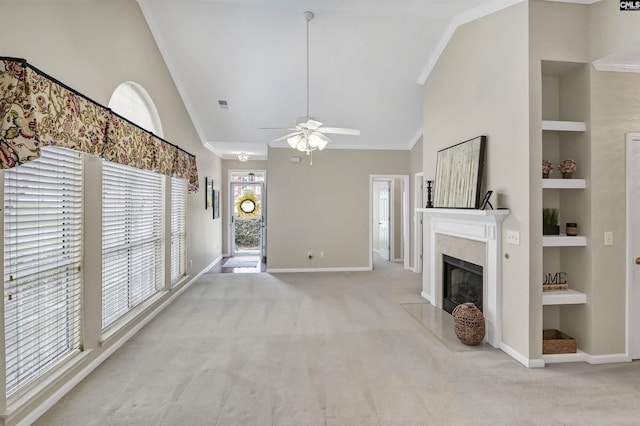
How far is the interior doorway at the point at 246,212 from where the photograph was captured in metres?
8.46

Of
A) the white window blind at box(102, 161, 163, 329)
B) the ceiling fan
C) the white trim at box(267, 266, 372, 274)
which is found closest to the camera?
the white window blind at box(102, 161, 163, 329)

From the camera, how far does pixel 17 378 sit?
1949mm

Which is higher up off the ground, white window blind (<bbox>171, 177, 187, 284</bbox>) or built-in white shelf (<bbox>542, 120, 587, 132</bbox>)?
built-in white shelf (<bbox>542, 120, 587, 132</bbox>)

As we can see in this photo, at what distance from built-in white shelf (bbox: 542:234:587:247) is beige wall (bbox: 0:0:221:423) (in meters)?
3.84

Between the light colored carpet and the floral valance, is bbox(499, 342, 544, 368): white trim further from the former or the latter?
the floral valance

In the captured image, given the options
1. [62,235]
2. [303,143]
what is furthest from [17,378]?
[303,143]

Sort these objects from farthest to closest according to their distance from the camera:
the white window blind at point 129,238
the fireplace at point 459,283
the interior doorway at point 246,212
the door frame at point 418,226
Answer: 1. the interior doorway at point 246,212
2. the door frame at point 418,226
3. the fireplace at point 459,283
4. the white window blind at point 129,238

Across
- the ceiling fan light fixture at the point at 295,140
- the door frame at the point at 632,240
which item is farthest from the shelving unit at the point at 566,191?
the ceiling fan light fixture at the point at 295,140

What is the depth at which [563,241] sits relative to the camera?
9.09 ft

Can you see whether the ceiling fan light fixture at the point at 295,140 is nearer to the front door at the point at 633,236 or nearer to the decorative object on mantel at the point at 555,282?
the decorative object on mantel at the point at 555,282

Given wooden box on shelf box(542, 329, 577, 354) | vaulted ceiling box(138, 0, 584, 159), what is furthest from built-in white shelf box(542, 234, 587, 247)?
vaulted ceiling box(138, 0, 584, 159)

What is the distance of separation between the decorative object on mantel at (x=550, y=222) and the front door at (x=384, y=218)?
4960 millimetres

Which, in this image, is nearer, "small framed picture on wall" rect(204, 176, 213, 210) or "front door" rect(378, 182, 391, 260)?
"small framed picture on wall" rect(204, 176, 213, 210)

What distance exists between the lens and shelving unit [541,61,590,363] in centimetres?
278
